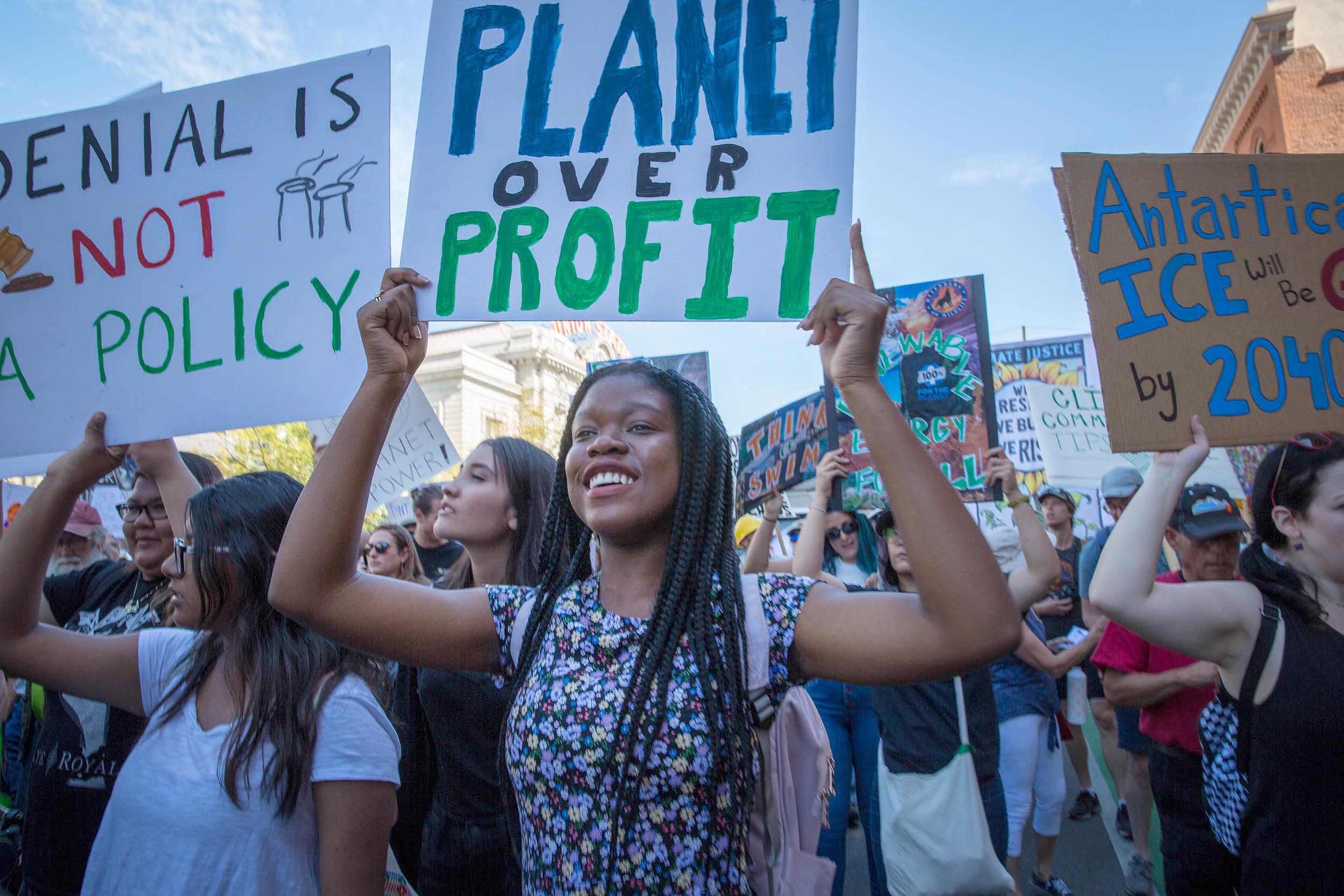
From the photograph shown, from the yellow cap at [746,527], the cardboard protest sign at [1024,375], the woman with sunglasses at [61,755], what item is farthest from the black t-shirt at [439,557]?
the cardboard protest sign at [1024,375]

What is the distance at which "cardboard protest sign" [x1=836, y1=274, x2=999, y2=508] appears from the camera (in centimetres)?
361

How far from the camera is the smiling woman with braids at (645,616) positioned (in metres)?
1.29

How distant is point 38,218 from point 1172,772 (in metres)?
4.06

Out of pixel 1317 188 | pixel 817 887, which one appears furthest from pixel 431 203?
pixel 1317 188

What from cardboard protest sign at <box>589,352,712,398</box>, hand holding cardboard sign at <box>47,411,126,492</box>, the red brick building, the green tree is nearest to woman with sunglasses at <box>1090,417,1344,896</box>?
hand holding cardboard sign at <box>47,411,126,492</box>

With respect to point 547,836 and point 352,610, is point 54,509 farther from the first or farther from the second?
point 547,836

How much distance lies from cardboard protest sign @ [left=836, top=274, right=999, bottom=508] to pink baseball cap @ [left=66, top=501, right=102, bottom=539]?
399 centimetres

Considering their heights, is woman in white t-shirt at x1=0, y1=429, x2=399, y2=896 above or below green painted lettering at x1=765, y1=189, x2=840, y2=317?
below

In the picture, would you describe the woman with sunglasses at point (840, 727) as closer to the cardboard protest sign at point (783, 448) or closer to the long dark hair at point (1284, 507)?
the cardboard protest sign at point (783, 448)

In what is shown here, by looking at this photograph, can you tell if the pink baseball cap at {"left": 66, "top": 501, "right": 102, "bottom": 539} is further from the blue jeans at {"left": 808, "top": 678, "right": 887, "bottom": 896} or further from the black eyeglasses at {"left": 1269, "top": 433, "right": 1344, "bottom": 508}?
the black eyeglasses at {"left": 1269, "top": 433, "right": 1344, "bottom": 508}

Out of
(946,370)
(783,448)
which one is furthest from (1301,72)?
(946,370)

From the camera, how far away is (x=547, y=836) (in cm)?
136

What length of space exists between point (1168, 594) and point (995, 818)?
165 cm

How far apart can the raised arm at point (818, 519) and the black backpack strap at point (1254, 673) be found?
1.92m
